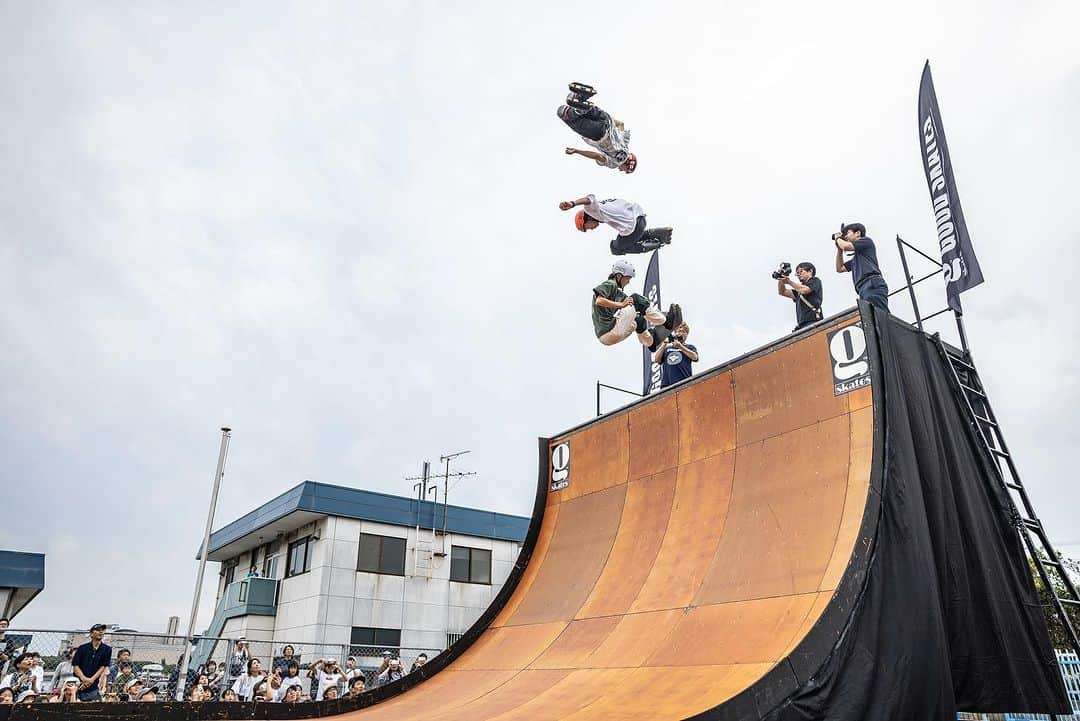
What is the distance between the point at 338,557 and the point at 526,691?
59.7 feet

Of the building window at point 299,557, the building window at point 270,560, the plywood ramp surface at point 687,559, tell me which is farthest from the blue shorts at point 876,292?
the building window at point 270,560

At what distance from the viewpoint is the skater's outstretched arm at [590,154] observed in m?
8.20

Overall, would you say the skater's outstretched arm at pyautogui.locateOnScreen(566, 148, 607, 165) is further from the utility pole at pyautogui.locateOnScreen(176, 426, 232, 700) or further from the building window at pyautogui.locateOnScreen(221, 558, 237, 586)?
the building window at pyautogui.locateOnScreen(221, 558, 237, 586)

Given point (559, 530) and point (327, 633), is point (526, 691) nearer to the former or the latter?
point (559, 530)

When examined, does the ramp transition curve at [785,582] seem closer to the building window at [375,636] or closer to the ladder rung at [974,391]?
the ladder rung at [974,391]

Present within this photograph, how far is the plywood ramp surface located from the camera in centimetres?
534

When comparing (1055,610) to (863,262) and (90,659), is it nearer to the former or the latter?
(863,262)

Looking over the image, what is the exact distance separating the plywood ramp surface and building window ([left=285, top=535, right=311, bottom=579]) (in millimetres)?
16872

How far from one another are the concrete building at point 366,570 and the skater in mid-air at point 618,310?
53.6 ft

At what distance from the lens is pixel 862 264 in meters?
7.66

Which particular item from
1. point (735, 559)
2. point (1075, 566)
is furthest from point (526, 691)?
point (1075, 566)

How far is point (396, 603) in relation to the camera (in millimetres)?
23219

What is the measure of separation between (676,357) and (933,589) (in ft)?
15.7

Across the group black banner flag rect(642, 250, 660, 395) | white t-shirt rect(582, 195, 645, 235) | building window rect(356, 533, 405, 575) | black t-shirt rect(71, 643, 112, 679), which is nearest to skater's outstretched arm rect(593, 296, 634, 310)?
white t-shirt rect(582, 195, 645, 235)
